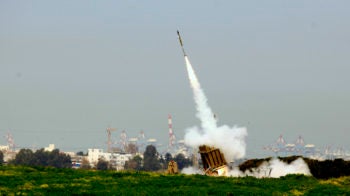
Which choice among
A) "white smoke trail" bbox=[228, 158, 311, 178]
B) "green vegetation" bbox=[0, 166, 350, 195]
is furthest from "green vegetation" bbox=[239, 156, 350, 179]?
"green vegetation" bbox=[0, 166, 350, 195]

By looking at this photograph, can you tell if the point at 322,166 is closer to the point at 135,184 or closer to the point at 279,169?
the point at 279,169

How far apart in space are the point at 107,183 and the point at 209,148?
3670 cm

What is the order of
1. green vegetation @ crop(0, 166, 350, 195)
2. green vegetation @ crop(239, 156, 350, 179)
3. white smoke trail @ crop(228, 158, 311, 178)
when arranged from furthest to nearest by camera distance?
white smoke trail @ crop(228, 158, 311, 178)
green vegetation @ crop(239, 156, 350, 179)
green vegetation @ crop(0, 166, 350, 195)

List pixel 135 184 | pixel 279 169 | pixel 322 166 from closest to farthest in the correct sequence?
pixel 135 184 < pixel 322 166 < pixel 279 169

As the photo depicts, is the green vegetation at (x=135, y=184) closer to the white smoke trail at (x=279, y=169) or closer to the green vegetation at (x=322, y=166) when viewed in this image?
the green vegetation at (x=322, y=166)

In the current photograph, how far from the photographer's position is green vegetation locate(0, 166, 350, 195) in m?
41.2

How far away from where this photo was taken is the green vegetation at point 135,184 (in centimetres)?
4116

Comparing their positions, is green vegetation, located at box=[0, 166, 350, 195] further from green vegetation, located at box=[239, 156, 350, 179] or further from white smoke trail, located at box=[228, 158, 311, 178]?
Result: white smoke trail, located at box=[228, 158, 311, 178]

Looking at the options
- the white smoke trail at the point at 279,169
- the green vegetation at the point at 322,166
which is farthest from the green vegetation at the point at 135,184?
the white smoke trail at the point at 279,169

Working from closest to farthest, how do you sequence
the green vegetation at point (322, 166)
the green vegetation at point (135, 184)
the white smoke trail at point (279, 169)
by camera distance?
the green vegetation at point (135, 184)
the green vegetation at point (322, 166)
the white smoke trail at point (279, 169)

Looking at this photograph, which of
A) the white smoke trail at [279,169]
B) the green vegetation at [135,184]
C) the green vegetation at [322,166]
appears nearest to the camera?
the green vegetation at [135,184]

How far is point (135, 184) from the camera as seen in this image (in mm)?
45531

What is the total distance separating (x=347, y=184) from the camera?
174ft

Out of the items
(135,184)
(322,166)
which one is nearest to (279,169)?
(322,166)
